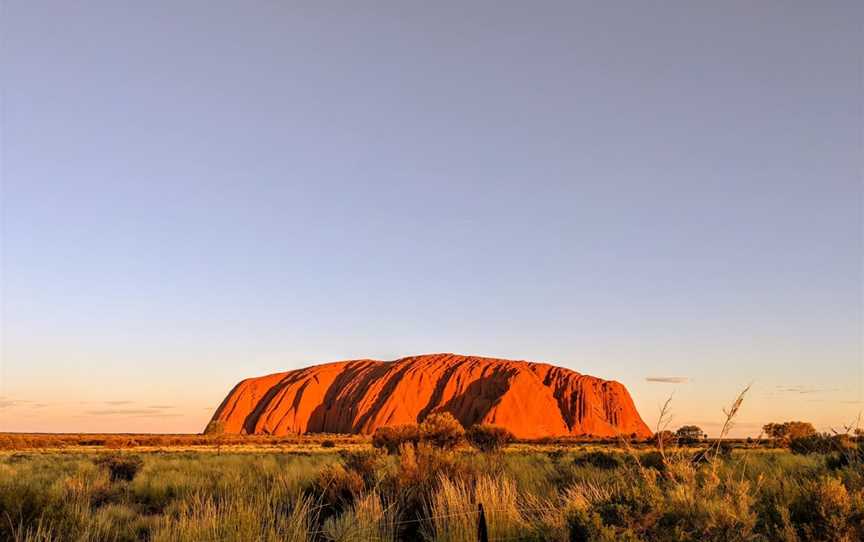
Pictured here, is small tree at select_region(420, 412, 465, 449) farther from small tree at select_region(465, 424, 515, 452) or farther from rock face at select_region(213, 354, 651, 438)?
rock face at select_region(213, 354, 651, 438)

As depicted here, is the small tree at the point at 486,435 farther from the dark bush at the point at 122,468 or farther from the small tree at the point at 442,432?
the dark bush at the point at 122,468

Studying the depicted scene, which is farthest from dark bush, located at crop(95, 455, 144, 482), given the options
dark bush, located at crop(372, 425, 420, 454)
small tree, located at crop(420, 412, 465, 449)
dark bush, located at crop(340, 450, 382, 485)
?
small tree, located at crop(420, 412, 465, 449)

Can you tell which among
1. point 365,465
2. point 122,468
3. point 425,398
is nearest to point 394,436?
point 122,468

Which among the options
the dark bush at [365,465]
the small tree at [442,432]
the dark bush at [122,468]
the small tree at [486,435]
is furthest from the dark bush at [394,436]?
the dark bush at [365,465]

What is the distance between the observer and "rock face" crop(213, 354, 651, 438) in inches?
3073

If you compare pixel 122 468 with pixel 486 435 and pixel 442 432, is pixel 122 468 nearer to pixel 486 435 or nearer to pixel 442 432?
pixel 442 432

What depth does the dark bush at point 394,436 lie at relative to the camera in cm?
2748

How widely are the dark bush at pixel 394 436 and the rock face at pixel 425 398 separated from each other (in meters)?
45.3

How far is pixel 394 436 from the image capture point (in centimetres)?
2880

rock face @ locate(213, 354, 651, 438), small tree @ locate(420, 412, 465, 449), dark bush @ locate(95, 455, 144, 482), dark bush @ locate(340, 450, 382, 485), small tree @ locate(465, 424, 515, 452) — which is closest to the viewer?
dark bush @ locate(340, 450, 382, 485)

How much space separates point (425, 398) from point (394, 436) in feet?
179

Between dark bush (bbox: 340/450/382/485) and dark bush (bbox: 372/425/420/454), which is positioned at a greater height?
dark bush (bbox: 340/450/382/485)

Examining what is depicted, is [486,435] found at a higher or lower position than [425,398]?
higher

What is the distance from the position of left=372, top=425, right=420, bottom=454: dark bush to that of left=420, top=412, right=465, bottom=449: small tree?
41cm
